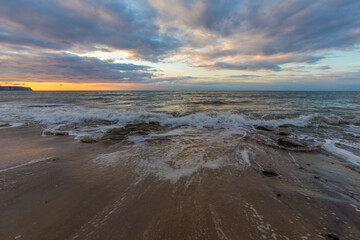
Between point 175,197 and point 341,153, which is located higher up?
point 175,197

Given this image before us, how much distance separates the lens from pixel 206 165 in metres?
3.93

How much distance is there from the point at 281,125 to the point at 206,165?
7.45 m

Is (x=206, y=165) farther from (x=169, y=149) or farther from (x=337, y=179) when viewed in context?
(x=337, y=179)

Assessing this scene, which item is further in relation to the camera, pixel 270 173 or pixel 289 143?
pixel 289 143

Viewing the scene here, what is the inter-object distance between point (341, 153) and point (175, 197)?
5666mm

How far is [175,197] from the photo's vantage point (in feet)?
8.87

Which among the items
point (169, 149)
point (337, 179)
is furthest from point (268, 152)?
point (169, 149)

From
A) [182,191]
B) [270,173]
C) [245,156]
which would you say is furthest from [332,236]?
[245,156]

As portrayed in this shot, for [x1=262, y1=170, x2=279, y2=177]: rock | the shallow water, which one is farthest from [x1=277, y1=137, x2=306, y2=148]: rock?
[x1=262, y1=170, x2=279, y2=177]: rock

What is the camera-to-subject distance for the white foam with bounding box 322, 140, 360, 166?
440 cm

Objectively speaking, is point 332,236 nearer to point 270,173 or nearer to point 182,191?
point 270,173

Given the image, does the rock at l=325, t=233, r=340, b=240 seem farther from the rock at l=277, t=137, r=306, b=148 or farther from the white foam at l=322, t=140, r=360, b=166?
the rock at l=277, t=137, r=306, b=148

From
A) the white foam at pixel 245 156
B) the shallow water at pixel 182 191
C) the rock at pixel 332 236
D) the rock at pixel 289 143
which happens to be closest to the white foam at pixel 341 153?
the shallow water at pixel 182 191

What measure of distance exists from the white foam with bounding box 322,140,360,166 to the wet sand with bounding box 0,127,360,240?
41cm
